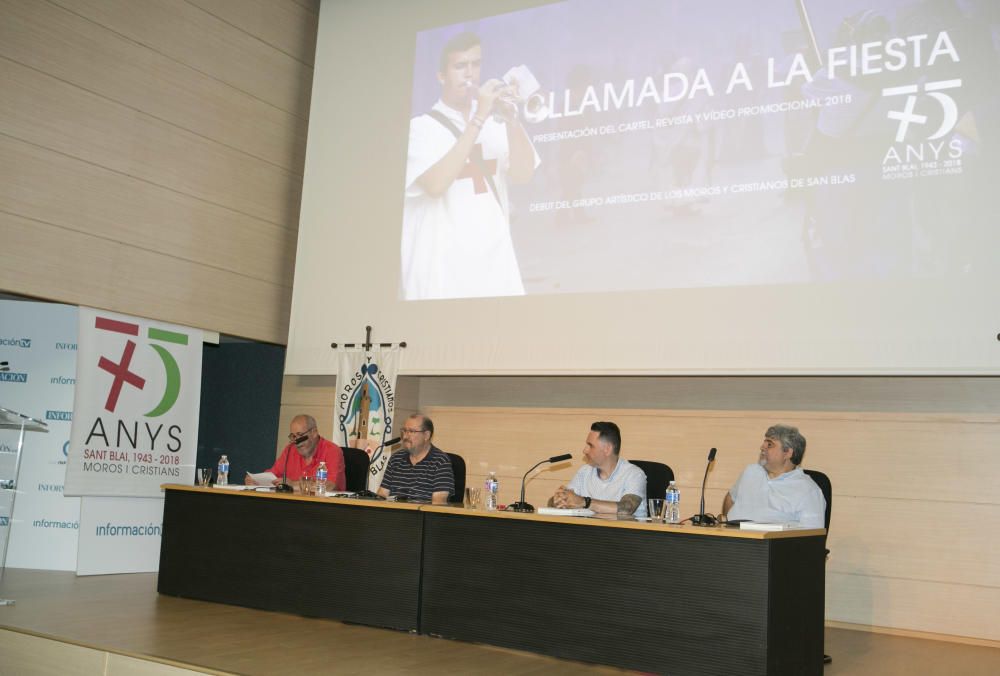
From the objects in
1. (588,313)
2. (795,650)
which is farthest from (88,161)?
(795,650)

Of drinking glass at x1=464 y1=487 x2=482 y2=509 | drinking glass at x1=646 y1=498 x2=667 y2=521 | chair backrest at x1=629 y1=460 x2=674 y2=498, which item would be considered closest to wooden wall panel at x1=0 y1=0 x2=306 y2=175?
drinking glass at x1=464 y1=487 x2=482 y2=509

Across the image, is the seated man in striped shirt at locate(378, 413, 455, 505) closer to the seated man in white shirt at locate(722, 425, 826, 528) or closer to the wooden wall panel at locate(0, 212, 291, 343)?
the seated man in white shirt at locate(722, 425, 826, 528)

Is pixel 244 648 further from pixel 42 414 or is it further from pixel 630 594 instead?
pixel 42 414

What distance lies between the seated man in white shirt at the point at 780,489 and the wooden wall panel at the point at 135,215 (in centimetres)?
469

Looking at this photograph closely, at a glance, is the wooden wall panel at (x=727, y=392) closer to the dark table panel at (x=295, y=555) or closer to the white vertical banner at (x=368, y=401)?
the white vertical banner at (x=368, y=401)

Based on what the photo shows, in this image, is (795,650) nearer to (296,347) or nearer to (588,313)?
(588,313)

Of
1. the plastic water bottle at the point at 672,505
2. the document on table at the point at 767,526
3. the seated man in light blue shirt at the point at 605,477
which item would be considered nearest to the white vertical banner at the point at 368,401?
the seated man in light blue shirt at the point at 605,477

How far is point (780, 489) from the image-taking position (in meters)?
4.45

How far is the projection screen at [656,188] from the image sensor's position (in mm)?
5379

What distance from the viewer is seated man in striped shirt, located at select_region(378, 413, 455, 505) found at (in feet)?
17.6

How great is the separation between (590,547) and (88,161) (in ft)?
15.1

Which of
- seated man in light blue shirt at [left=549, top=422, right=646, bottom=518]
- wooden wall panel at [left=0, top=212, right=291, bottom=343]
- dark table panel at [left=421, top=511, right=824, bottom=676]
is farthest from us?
wooden wall panel at [left=0, top=212, right=291, bottom=343]

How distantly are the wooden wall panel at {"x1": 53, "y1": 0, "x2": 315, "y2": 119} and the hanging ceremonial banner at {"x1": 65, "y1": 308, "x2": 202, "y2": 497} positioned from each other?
6.81ft

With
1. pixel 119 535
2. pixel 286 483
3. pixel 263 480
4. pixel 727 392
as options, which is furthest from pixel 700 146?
pixel 119 535
